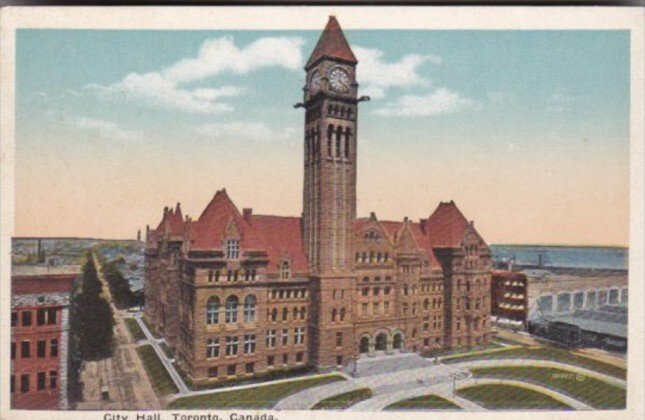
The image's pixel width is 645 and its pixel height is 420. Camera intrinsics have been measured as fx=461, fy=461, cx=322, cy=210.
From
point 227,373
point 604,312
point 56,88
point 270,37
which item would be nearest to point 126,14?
point 56,88

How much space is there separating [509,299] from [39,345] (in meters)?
10.8

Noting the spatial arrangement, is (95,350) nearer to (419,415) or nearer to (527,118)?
(419,415)

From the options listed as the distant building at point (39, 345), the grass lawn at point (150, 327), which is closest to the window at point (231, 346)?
the grass lawn at point (150, 327)

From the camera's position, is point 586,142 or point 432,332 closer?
point 586,142

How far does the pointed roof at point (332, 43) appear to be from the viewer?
32.2ft

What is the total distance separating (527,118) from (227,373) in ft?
29.4

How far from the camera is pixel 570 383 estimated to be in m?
10.7

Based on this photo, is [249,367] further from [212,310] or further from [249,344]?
[212,310]

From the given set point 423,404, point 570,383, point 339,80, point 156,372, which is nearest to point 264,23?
point 339,80

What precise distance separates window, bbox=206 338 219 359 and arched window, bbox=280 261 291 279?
2.07 metres

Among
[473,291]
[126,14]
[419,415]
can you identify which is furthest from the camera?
[473,291]

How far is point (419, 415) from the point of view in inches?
407

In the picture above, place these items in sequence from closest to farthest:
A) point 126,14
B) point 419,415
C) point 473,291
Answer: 1. point 126,14
2. point 419,415
3. point 473,291

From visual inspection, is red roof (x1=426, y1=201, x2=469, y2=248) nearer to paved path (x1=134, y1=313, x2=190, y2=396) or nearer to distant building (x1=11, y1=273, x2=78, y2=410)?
paved path (x1=134, y1=313, x2=190, y2=396)
